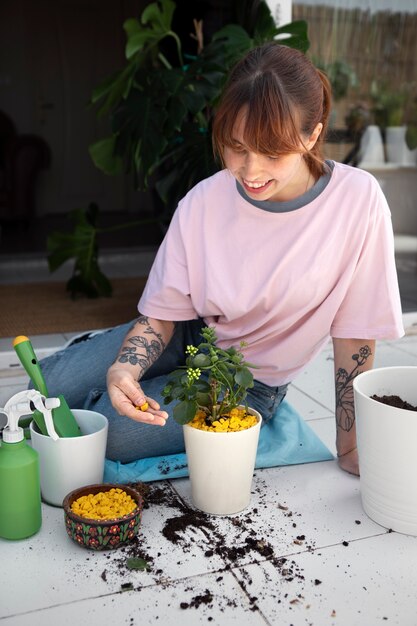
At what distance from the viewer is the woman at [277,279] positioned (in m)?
1.47

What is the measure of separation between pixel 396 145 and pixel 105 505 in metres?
2.39

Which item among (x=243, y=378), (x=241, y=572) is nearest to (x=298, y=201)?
(x=243, y=378)

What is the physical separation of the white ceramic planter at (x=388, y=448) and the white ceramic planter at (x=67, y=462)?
1.74 ft

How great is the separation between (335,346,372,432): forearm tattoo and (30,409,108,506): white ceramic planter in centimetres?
52

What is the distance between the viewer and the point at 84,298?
142 inches

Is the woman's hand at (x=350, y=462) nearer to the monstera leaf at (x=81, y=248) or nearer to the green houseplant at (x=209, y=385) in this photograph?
the green houseplant at (x=209, y=385)

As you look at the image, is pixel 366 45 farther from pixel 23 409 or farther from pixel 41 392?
pixel 23 409

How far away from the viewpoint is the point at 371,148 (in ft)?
10.4

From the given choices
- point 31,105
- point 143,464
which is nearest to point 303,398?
point 143,464

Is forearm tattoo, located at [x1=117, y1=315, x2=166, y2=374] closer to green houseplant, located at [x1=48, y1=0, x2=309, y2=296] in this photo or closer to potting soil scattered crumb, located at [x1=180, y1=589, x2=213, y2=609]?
potting soil scattered crumb, located at [x1=180, y1=589, x2=213, y2=609]

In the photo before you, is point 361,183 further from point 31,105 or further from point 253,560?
point 31,105

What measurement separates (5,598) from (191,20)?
121 inches

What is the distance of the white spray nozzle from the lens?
1.32 metres

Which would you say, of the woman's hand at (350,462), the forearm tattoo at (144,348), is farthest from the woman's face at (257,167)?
the woman's hand at (350,462)
